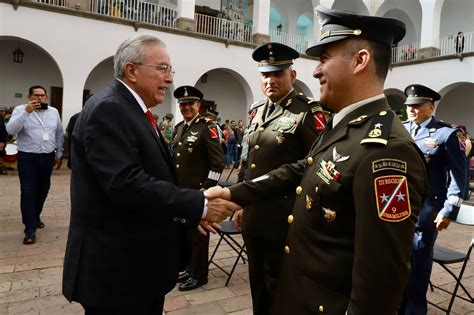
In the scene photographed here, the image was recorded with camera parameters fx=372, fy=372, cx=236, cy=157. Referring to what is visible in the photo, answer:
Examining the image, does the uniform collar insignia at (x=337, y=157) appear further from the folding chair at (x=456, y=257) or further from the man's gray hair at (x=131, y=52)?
the folding chair at (x=456, y=257)

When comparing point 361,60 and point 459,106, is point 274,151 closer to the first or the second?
point 361,60

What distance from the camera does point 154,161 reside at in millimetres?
1724

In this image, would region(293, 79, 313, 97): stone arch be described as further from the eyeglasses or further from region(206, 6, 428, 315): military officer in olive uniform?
region(206, 6, 428, 315): military officer in olive uniform

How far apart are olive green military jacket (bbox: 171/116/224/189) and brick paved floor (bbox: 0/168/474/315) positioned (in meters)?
1.02

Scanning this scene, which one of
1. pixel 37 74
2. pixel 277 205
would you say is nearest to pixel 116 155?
pixel 277 205

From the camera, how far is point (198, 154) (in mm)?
3908

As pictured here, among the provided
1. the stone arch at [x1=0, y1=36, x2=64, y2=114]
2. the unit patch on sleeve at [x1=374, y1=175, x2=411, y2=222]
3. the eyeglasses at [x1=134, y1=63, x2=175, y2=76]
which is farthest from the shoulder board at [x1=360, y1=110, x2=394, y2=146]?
the stone arch at [x1=0, y1=36, x2=64, y2=114]

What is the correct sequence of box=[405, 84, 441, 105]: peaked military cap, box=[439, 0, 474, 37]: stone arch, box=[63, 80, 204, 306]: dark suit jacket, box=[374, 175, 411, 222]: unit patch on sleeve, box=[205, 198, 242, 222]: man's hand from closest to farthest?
box=[374, 175, 411, 222]: unit patch on sleeve < box=[63, 80, 204, 306]: dark suit jacket < box=[205, 198, 242, 222]: man's hand < box=[405, 84, 441, 105]: peaked military cap < box=[439, 0, 474, 37]: stone arch

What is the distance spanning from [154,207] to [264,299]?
119 cm

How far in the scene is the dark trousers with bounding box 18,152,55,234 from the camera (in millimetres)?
4520

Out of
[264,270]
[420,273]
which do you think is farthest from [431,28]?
[264,270]

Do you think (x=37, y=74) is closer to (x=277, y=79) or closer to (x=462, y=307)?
(x=277, y=79)

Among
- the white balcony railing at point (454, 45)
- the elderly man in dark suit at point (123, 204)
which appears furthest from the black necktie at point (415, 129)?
the white balcony railing at point (454, 45)

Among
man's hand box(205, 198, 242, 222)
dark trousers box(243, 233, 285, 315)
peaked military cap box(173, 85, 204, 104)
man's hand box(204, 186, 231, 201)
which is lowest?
dark trousers box(243, 233, 285, 315)
